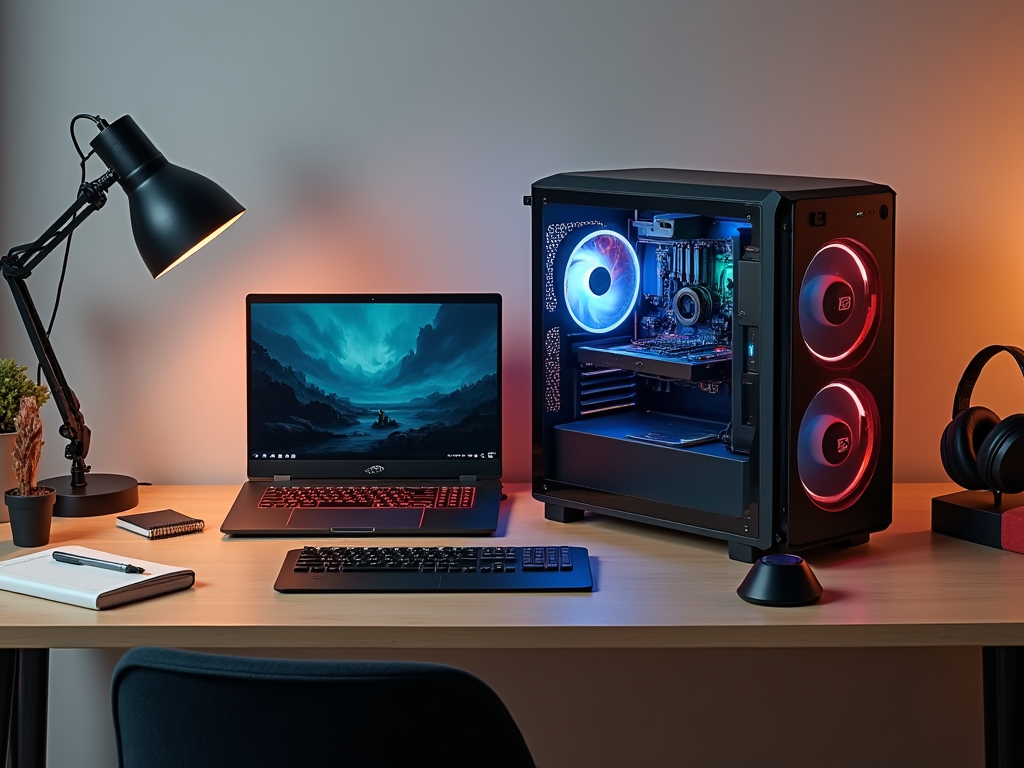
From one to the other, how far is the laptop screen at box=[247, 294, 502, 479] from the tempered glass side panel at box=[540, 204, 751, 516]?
0.14m

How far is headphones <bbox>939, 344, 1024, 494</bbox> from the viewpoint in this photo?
1.67 metres

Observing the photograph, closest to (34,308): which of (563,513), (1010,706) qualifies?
(563,513)

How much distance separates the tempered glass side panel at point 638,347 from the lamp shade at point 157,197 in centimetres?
Result: 52

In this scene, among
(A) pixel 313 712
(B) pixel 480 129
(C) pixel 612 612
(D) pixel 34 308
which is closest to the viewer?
(A) pixel 313 712

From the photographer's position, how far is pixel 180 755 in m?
1.08

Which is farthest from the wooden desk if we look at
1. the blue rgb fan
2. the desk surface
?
the blue rgb fan

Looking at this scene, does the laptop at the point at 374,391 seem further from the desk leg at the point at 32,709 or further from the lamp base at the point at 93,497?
the desk leg at the point at 32,709

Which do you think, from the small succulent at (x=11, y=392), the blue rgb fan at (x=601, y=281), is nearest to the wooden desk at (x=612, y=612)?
the small succulent at (x=11, y=392)

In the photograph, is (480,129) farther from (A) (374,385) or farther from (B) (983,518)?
(B) (983,518)

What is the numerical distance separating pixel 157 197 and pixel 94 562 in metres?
0.54

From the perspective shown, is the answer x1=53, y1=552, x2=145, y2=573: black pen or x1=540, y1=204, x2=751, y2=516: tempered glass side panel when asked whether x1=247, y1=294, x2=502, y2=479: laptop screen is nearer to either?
x1=540, y1=204, x2=751, y2=516: tempered glass side panel

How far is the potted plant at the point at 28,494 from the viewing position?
1.66 meters

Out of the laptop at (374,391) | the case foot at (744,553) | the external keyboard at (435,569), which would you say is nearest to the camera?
the external keyboard at (435,569)

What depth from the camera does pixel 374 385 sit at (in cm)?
194
